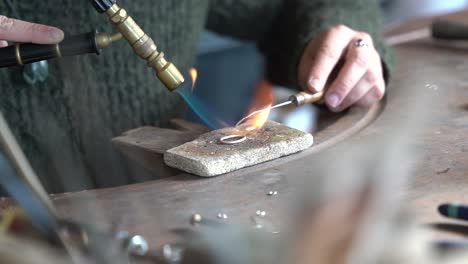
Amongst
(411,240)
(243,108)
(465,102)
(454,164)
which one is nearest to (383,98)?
(465,102)

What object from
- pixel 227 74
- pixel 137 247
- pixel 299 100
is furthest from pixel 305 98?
pixel 227 74

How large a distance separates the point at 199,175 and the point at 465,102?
0.36 m

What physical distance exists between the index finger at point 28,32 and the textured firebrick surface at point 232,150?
15 centimetres

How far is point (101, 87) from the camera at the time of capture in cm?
84

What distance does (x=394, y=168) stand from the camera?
1.01 ft

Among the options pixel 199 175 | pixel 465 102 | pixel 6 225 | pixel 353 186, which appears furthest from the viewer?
pixel 465 102

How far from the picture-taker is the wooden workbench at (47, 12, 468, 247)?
52 centimetres

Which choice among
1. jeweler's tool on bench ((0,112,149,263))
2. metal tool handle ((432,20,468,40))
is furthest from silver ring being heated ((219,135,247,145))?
metal tool handle ((432,20,468,40))

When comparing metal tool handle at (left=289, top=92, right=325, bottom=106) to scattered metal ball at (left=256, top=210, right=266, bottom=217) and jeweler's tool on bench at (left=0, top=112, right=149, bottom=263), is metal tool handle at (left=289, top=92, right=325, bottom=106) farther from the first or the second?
jeweler's tool on bench at (left=0, top=112, right=149, bottom=263)

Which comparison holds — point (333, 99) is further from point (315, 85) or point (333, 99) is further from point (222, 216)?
point (222, 216)

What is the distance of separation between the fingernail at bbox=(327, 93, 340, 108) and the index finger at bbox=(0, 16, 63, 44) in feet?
1.05

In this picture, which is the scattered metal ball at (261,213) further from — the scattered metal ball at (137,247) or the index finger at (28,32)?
the index finger at (28,32)

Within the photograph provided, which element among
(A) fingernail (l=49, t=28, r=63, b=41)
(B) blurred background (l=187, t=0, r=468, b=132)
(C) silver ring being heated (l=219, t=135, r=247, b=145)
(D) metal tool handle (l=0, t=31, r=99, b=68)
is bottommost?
(B) blurred background (l=187, t=0, r=468, b=132)

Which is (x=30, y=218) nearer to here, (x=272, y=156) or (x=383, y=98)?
(x=272, y=156)
